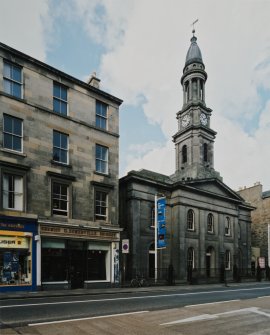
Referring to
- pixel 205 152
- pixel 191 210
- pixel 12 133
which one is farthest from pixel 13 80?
pixel 205 152

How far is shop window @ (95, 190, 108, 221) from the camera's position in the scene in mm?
22719

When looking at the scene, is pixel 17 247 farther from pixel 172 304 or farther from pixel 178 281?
pixel 178 281

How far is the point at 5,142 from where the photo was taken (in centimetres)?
1861

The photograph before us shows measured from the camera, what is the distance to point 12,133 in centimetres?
1898

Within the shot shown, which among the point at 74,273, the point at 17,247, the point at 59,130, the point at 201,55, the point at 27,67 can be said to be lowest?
the point at 74,273

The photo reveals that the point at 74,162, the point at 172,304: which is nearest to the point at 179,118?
the point at 74,162

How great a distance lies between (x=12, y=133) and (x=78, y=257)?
880 centimetres

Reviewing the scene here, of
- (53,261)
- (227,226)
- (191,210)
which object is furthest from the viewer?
(227,226)

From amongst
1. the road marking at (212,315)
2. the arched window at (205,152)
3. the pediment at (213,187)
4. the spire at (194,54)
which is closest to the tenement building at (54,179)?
the road marking at (212,315)

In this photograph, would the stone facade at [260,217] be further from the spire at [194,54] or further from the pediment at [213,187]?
the spire at [194,54]

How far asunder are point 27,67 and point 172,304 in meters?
15.9

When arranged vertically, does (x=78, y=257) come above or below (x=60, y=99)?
below

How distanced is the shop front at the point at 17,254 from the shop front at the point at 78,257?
29.4 inches

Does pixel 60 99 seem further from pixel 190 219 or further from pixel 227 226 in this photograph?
pixel 227 226
